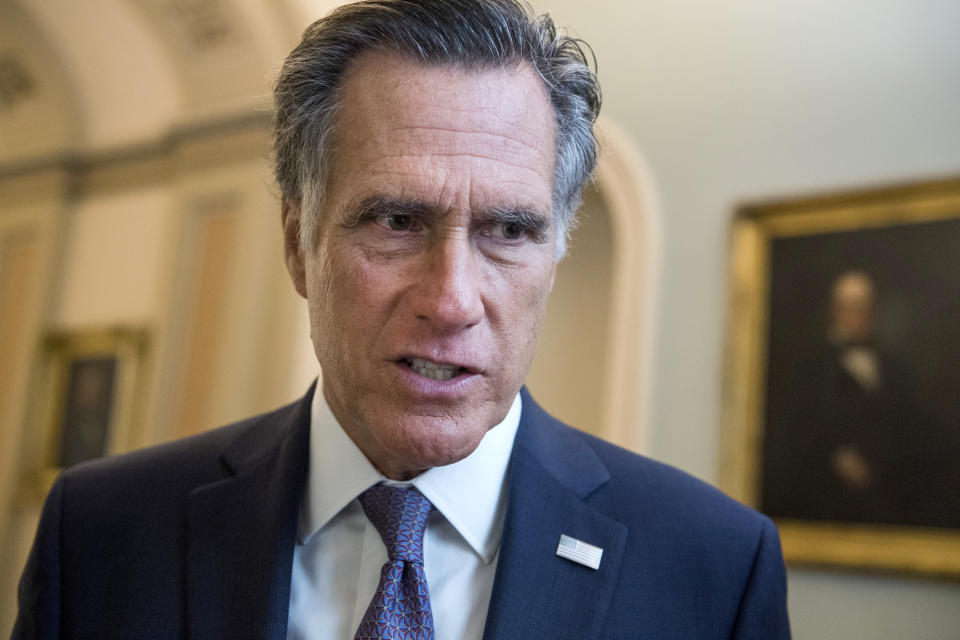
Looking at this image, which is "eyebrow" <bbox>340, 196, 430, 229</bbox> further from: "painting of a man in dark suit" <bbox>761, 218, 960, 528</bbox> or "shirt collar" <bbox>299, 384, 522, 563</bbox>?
"painting of a man in dark suit" <bbox>761, 218, 960, 528</bbox>

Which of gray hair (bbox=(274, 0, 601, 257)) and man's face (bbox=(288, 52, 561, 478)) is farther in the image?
gray hair (bbox=(274, 0, 601, 257))

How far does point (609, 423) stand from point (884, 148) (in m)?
1.96

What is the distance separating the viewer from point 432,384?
162 centimetres

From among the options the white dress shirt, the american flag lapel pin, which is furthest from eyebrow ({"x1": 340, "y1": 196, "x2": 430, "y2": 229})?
the american flag lapel pin

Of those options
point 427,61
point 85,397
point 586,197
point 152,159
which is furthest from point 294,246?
Result: point 85,397

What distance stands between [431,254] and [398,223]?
0.08 metres

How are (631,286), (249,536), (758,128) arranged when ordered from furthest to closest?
(631,286)
(758,128)
(249,536)

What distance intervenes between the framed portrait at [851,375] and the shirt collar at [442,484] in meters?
3.35

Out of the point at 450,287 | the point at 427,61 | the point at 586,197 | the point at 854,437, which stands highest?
the point at 586,197

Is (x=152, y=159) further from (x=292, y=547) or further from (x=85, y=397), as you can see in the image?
(x=292, y=547)

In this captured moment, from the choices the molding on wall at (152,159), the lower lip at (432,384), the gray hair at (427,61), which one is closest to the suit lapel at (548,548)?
the lower lip at (432,384)

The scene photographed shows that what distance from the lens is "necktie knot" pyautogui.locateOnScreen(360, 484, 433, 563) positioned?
1.71 meters

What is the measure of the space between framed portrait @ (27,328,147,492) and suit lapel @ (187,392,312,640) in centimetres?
644

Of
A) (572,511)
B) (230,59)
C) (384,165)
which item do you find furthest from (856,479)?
(230,59)
